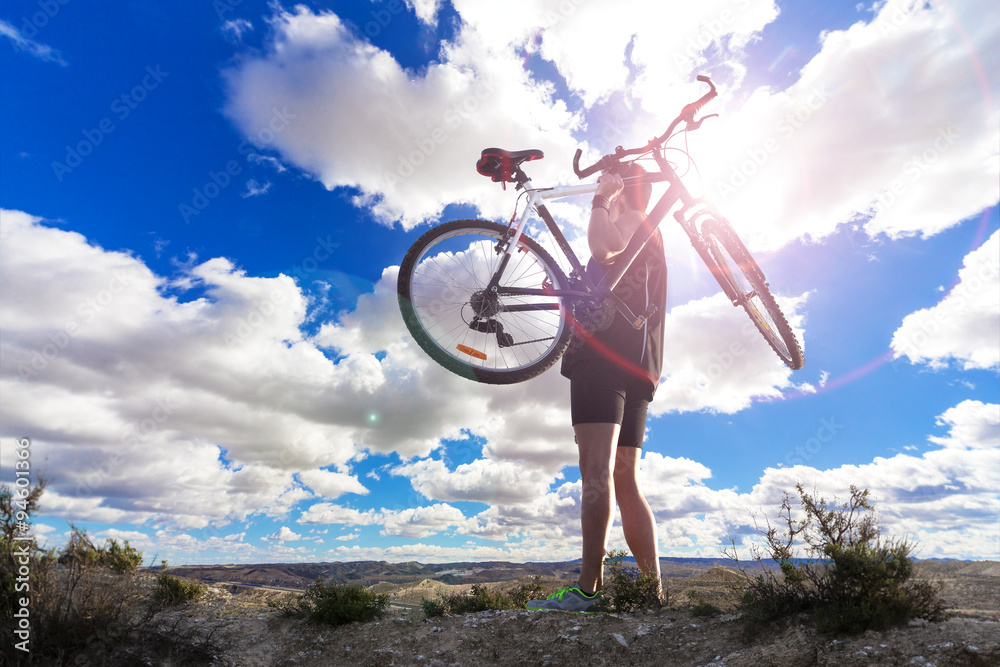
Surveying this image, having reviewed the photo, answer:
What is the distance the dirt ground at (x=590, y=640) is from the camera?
2.35 m

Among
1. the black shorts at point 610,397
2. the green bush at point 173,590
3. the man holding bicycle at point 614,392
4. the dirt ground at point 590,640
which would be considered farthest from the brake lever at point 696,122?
the green bush at point 173,590

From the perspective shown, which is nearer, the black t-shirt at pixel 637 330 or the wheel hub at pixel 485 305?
the black t-shirt at pixel 637 330

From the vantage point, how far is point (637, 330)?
3.91 metres

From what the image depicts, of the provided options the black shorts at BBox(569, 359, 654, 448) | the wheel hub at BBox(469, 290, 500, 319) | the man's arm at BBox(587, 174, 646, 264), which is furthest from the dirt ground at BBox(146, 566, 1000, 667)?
the man's arm at BBox(587, 174, 646, 264)

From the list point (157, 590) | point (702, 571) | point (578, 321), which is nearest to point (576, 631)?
point (578, 321)

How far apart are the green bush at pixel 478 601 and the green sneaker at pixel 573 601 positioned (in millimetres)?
462

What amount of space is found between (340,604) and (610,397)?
2.81m

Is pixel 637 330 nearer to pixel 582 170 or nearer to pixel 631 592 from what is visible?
pixel 582 170

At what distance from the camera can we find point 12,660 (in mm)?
2791

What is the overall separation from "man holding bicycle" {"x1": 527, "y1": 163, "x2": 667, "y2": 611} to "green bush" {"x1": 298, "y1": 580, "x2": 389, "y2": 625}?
1398mm

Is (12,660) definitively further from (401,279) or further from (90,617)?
(401,279)

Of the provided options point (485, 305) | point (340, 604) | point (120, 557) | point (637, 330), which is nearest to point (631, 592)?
point (637, 330)

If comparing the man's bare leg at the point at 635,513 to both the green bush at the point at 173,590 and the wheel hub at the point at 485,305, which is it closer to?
the wheel hub at the point at 485,305

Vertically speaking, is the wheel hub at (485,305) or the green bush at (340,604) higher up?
the wheel hub at (485,305)
